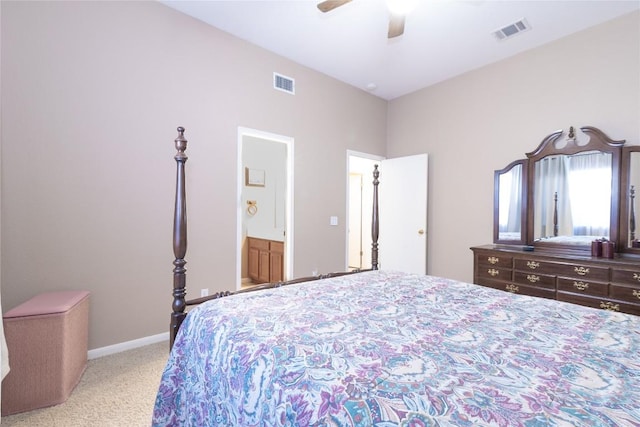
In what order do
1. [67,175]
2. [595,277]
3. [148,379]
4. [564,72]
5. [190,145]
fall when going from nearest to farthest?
[148,379] < [67,175] < [595,277] < [190,145] < [564,72]

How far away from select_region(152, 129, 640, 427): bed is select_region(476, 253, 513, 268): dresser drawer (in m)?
1.65

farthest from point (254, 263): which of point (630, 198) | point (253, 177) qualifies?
point (630, 198)

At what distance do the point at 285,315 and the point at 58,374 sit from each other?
167cm

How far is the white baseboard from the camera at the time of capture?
2.46 m

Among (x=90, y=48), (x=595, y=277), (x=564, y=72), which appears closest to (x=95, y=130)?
(x=90, y=48)

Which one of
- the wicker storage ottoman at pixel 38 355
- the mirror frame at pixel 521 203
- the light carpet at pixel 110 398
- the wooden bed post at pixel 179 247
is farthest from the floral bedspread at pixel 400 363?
the mirror frame at pixel 521 203

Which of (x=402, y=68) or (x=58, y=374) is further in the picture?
(x=402, y=68)

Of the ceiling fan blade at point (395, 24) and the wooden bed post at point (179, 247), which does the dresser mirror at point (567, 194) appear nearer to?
the ceiling fan blade at point (395, 24)

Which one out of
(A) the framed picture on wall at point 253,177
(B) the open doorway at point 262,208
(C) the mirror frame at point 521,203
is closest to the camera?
(C) the mirror frame at point 521,203

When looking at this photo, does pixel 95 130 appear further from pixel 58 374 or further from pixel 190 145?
pixel 58 374

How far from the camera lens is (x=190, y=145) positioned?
2.95 metres

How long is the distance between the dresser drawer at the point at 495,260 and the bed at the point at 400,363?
1652mm

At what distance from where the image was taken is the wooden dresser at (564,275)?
93.8 inches

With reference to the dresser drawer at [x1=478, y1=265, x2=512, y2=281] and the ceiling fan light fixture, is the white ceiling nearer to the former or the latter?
the ceiling fan light fixture
